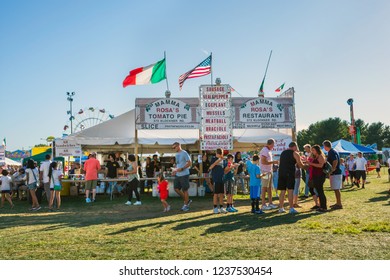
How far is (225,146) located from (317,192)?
5.29m

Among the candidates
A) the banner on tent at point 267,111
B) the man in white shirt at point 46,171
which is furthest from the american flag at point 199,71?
the man in white shirt at point 46,171

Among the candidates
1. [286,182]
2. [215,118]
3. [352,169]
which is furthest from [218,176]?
[352,169]

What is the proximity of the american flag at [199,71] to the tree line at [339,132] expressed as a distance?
207 feet

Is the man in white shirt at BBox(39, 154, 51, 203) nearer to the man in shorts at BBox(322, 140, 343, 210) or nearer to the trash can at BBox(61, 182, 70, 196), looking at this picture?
the trash can at BBox(61, 182, 70, 196)

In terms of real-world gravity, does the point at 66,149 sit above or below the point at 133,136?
below

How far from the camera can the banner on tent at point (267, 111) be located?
50.5 ft

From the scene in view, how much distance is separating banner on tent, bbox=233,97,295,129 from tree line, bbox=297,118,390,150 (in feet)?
207

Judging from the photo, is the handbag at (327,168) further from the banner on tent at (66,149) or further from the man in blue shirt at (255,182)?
the banner on tent at (66,149)

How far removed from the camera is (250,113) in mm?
15438

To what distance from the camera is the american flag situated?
16234mm

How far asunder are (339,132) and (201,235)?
74.3 m

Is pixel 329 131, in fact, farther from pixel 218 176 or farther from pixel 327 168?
pixel 218 176

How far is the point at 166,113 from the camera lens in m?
15.2

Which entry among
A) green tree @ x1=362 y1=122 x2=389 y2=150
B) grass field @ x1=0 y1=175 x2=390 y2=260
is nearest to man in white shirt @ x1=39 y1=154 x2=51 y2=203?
grass field @ x1=0 y1=175 x2=390 y2=260
